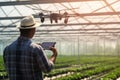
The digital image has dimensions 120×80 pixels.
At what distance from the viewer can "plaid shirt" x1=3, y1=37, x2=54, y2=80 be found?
3646mm

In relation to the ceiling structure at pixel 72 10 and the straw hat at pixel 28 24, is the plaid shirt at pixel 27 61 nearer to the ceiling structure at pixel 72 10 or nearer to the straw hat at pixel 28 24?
the straw hat at pixel 28 24

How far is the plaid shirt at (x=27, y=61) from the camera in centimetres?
365

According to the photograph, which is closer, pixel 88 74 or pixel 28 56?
pixel 28 56

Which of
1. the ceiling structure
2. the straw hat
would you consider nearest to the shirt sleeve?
the straw hat

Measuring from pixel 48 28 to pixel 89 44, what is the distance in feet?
88.6

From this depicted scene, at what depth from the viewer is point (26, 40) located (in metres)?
3.73

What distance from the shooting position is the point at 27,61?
366 cm

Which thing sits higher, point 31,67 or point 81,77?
point 31,67

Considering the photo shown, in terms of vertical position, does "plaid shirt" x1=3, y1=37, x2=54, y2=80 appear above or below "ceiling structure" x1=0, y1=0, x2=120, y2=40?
above

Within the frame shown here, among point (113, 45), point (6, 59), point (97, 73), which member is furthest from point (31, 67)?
point (113, 45)

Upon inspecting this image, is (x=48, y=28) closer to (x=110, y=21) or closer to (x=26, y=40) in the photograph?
(x=110, y=21)

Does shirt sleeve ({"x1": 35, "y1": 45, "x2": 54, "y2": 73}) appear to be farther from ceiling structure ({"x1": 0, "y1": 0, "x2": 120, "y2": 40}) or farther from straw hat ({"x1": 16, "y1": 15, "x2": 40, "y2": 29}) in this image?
ceiling structure ({"x1": 0, "y1": 0, "x2": 120, "y2": 40})

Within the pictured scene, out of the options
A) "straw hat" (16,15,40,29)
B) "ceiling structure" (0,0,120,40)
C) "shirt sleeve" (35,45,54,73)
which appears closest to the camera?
"shirt sleeve" (35,45,54,73)

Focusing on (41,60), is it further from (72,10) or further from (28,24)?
(72,10)
